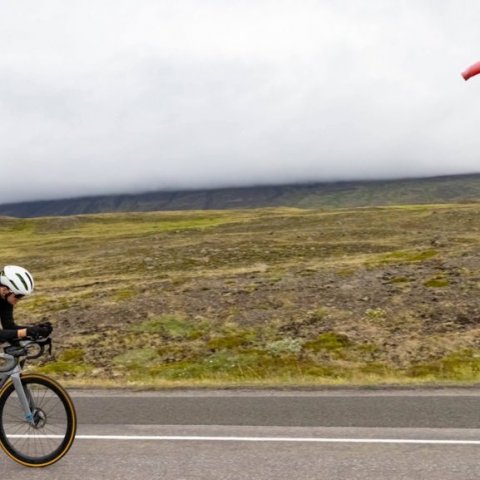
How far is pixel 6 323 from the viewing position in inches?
351

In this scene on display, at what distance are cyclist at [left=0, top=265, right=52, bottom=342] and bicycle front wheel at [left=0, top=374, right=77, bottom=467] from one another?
2.52ft

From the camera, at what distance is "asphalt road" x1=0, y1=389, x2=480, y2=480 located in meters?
8.55

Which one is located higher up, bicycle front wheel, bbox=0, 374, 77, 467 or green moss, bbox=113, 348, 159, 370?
bicycle front wheel, bbox=0, 374, 77, 467

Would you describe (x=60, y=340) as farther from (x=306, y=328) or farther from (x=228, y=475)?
(x=228, y=475)

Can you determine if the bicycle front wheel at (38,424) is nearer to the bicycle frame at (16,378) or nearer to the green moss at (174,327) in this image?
the bicycle frame at (16,378)

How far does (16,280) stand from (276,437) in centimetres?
520

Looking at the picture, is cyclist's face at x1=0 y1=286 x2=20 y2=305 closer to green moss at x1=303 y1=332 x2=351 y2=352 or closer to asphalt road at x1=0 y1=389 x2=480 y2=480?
asphalt road at x1=0 y1=389 x2=480 y2=480

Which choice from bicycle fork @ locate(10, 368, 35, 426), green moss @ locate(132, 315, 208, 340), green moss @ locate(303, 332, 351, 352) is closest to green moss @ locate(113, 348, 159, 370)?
green moss @ locate(132, 315, 208, 340)

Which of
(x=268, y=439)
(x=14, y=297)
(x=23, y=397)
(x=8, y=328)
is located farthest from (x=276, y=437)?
(x=14, y=297)

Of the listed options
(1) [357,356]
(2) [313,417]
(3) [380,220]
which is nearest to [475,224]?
(3) [380,220]

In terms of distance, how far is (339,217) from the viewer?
82.6 meters

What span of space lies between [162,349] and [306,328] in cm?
528

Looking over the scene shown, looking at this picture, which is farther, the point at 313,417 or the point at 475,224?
the point at 475,224

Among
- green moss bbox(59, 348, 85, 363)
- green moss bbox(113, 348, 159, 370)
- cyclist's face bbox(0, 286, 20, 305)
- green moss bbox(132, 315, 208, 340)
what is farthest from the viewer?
green moss bbox(132, 315, 208, 340)
